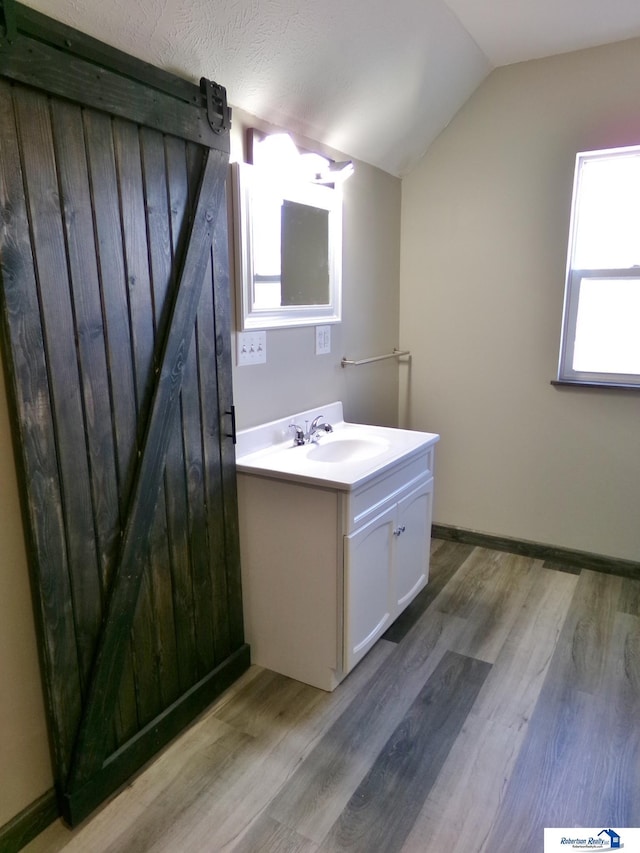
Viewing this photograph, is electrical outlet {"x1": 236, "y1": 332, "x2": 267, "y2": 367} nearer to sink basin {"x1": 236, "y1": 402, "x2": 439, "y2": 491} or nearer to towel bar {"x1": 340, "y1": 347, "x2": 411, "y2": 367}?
sink basin {"x1": 236, "y1": 402, "x2": 439, "y2": 491}

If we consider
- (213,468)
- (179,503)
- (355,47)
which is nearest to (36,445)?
(179,503)

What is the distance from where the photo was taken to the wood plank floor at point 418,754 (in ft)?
4.88

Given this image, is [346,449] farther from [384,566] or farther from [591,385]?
[591,385]

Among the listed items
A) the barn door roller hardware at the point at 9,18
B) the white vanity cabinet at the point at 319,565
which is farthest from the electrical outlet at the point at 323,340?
the barn door roller hardware at the point at 9,18

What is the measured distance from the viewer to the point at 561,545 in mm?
2936

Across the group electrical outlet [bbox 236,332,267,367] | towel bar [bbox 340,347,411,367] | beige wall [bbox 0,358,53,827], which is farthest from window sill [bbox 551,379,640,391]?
beige wall [bbox 0,358,53,827]

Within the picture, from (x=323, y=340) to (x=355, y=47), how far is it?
Answer: 1078 millimetres

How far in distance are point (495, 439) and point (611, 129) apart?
1.50 meters

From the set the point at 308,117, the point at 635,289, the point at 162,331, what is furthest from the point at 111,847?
the point at 635,289

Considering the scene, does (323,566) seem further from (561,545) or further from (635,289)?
(635,289)

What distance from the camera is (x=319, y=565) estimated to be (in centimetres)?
194

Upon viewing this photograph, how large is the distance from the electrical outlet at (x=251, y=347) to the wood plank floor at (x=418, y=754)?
1.17 m

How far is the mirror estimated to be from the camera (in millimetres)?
1986

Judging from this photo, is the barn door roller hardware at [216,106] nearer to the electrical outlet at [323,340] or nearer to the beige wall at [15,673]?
the electrical outlet at [323,340]
